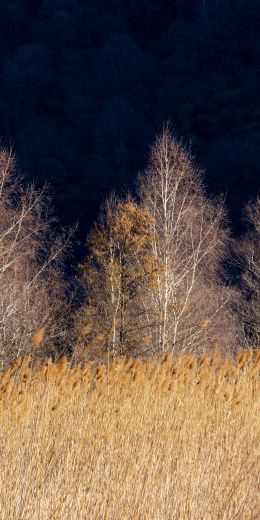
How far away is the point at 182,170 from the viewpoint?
24.8 meters

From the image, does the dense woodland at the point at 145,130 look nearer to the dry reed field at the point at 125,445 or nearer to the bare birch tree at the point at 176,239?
the bare birch tree at the point at 176,239

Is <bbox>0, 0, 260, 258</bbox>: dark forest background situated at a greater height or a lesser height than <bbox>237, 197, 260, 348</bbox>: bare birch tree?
greater

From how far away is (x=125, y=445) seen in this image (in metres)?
5.60

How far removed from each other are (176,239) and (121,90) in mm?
63201

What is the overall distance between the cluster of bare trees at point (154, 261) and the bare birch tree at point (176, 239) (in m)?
0.03

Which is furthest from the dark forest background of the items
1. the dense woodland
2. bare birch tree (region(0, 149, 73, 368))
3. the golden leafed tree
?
the golden leafed tree

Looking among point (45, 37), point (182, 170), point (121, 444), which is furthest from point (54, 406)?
point (45, 37)

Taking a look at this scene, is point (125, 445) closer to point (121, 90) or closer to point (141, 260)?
point (141, 260)

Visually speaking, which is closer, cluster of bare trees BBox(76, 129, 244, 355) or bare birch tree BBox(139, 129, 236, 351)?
cluster of bare trees BBox(76, 129, 244, 355)

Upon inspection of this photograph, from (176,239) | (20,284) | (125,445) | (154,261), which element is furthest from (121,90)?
(125,445)

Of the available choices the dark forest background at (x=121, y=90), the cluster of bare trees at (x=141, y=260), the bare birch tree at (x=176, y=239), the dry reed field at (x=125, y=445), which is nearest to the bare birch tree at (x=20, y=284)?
the cluster of bare trees at (x=141, y=260)

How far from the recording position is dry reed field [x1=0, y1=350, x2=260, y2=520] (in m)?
5.11

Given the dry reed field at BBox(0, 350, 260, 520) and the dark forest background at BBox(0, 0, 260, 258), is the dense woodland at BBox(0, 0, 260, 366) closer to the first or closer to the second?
the dark forest background at BBox(0, 0, 260, 258)

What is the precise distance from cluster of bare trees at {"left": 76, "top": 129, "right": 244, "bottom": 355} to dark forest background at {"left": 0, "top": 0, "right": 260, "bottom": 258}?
120ft
